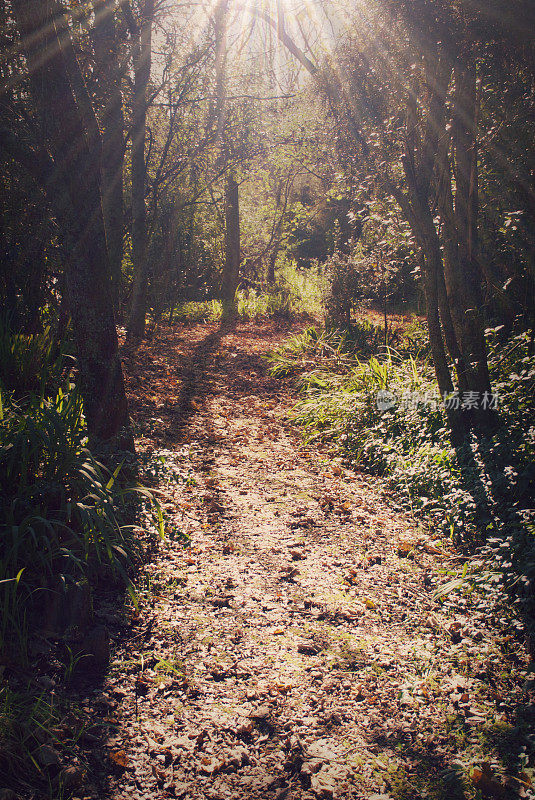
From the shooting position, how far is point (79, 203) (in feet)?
10.9

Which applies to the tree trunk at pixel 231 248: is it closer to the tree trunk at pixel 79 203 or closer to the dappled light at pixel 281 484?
the dappled light at pixel 281 484

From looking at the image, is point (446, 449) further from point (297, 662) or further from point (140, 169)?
point (140, 169)

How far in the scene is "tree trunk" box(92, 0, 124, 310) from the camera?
22.0 ft

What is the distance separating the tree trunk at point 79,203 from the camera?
3045 millimetres

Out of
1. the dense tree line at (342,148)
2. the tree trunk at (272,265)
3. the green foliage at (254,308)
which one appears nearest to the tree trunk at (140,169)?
the dense tree line at (342,148)

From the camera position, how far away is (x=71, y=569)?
8.03 ft

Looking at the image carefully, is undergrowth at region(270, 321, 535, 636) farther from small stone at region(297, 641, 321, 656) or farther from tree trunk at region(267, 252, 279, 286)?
tree trunk at region(267, 252, 279, 286)

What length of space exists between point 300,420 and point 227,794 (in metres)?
4.79

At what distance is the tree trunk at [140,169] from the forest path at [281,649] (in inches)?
201

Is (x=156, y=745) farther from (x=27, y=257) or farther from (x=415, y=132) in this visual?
(x=415, y=132)

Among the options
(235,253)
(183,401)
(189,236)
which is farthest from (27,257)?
(235,253)

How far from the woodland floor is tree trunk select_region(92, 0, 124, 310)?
543cm

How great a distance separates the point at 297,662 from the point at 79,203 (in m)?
3.36

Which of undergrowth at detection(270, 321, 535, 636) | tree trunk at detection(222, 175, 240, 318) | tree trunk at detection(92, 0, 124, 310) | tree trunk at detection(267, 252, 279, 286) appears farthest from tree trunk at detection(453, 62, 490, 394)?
tree trunk at detection(267, 252, 279, 286)
